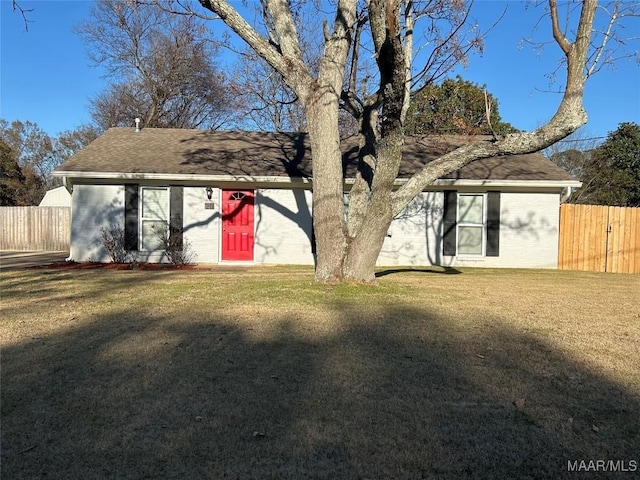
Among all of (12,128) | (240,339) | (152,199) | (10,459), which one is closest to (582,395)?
(240,339)

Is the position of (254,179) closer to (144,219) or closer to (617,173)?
(144,219)

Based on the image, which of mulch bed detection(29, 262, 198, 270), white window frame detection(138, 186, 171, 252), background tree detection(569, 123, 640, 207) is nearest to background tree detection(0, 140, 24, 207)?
mulch bed detection(29, 262, 198, 270)

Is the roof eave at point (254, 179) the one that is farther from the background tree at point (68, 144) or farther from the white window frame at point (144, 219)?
the background tree at point (68, 144)

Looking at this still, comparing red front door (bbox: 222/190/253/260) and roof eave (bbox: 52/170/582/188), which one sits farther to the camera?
red front door (bbox: 222/190/253/260)

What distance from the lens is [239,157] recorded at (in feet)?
49.1

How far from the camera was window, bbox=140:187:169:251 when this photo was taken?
13.8 metres

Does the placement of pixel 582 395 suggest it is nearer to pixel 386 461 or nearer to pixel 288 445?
pixel 386 461

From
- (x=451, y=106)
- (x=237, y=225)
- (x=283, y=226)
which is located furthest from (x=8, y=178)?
(x=451, y=106)

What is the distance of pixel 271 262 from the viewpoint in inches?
556

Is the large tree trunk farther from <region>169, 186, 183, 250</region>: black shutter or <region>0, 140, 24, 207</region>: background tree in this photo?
<region>0, 140, 24, 207</region>: background tree

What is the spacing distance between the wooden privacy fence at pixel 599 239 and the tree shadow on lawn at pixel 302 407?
10.6m

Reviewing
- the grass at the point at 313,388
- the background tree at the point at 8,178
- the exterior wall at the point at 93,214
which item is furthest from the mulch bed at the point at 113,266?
the background tree at the point at 8,178

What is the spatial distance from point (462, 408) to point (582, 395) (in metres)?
1.04

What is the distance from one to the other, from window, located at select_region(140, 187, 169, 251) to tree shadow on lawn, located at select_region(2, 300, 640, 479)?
8.65m
